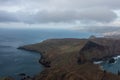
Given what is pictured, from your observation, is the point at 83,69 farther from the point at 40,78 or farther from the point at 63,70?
the point at 40,78

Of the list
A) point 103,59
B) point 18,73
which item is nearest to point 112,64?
point 103,59

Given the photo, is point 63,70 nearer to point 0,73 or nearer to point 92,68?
point 92,68

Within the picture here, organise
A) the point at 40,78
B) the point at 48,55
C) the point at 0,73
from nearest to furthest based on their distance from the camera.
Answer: the point at 40,78
the point at 0,73
the point at 48,55

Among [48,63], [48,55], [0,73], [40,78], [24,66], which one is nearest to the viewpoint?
[40,78]

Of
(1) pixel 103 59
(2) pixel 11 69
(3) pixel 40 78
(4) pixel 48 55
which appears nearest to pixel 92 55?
(1) pixel 103 59

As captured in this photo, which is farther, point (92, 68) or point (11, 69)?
point (11, 69)

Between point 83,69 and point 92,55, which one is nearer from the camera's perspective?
point 83,69

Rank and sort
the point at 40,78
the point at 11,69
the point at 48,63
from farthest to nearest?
the point at 48,63 < the point at 11,69 < the point at 40,78

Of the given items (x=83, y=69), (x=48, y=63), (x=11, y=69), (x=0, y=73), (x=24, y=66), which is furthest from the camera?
(x=48, y=63)
